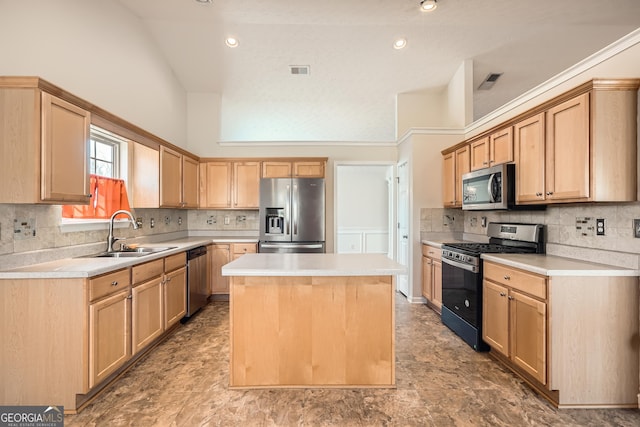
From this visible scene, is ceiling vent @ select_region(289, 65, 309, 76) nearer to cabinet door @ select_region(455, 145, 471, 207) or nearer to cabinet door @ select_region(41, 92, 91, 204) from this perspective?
cabinet door @ select_region(455, 145, 471, 207)

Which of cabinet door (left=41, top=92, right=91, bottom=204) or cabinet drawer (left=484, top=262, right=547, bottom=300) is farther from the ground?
cabinet door (left=41, top=92, right=91, bottom=204)

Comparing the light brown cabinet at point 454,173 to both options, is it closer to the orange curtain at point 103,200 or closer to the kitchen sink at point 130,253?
the kitchen sink at point 130,253

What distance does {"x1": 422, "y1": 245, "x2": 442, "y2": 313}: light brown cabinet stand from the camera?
3.86 m

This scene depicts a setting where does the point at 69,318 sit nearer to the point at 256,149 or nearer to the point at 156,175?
the point at 156,175

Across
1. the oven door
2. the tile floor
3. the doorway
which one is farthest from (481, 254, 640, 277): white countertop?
the doorway

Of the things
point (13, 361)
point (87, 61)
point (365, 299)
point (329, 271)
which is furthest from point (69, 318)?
point (87, 61)

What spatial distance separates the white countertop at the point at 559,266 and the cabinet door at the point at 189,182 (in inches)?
152

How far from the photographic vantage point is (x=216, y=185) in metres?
4.89

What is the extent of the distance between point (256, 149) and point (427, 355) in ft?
12.7

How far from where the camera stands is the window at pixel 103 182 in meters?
2.84

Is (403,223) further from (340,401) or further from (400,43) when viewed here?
(340,401)

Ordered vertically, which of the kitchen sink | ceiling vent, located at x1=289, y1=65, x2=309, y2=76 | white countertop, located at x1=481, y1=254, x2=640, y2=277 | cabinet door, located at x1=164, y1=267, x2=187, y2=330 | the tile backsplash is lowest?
cabinet door, located at x1=164, y1=267, x2=187, y2=330

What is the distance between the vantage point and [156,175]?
3688 millimetres

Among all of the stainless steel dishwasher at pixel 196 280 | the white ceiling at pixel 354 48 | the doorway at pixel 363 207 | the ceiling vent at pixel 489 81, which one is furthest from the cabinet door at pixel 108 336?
the doorway at pixel 363 207
